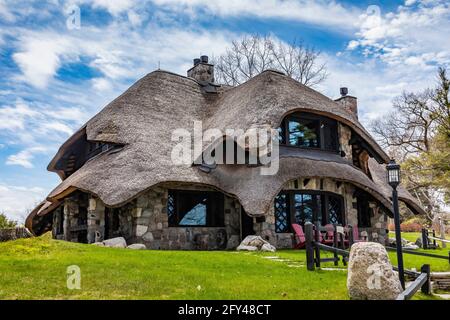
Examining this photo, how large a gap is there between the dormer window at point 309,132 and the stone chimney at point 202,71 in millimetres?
6369

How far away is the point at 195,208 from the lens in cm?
1498

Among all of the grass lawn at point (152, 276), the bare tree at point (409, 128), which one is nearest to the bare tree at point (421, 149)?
the bare tree at point (409, 128)

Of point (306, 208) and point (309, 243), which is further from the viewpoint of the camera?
point (306, 208)

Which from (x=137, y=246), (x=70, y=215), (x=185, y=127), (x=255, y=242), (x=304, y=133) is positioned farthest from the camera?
(x=185, y=127)

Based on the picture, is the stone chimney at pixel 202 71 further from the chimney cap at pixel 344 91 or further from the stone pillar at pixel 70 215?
the stone pillar at pixel 70 215

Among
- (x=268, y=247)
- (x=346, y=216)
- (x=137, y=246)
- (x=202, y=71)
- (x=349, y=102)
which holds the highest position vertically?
(x=202, y=71)

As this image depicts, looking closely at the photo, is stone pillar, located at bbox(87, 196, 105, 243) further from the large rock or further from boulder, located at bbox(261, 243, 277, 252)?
the large rock

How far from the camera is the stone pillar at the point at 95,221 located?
14570 mm

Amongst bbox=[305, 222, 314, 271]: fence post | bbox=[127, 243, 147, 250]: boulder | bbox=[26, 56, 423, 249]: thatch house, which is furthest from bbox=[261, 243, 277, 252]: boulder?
bbox=[305, 222, 314, 271]: fence post

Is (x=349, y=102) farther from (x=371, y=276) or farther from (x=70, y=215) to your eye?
(x=371, y=276)

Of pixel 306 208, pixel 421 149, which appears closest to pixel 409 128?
pixel 421 149

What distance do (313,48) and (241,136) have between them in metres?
20.0

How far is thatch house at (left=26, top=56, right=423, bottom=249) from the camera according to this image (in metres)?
13.6

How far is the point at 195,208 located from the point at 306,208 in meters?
3.73
